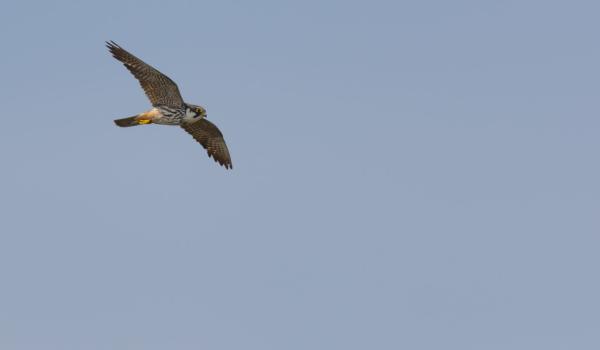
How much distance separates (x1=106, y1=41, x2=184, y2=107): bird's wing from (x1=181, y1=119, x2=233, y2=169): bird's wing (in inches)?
140

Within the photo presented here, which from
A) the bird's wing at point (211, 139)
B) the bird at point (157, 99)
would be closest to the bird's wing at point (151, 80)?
the bird at point (157, 99)

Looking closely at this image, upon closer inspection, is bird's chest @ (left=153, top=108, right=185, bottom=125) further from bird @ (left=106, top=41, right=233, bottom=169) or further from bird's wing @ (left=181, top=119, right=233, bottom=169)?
bird's wing @ (left=181, top=119, right=233, bottom=169)

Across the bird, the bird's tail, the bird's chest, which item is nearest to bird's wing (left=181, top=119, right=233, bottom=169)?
the bird

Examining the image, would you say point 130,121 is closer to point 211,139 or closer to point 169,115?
point 169,115

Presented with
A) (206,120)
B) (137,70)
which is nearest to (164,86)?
(137,70)

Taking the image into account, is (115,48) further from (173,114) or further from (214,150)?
(214,150)

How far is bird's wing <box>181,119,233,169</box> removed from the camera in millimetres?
42062

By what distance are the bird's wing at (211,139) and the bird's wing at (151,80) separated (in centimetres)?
356

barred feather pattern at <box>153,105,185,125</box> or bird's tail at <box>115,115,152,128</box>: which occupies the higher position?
barred feather pattern at <box>153,105,185,125</box>

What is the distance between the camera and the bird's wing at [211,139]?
138 feet

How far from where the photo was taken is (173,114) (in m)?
38.6

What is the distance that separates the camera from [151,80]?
1479 inches

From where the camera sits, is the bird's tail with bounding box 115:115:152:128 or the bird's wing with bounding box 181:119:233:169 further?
the bird's wing with bounding box 181:119:233:169

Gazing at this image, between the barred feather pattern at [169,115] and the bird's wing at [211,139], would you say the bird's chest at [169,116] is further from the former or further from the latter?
the bird's wing at [211,139]
